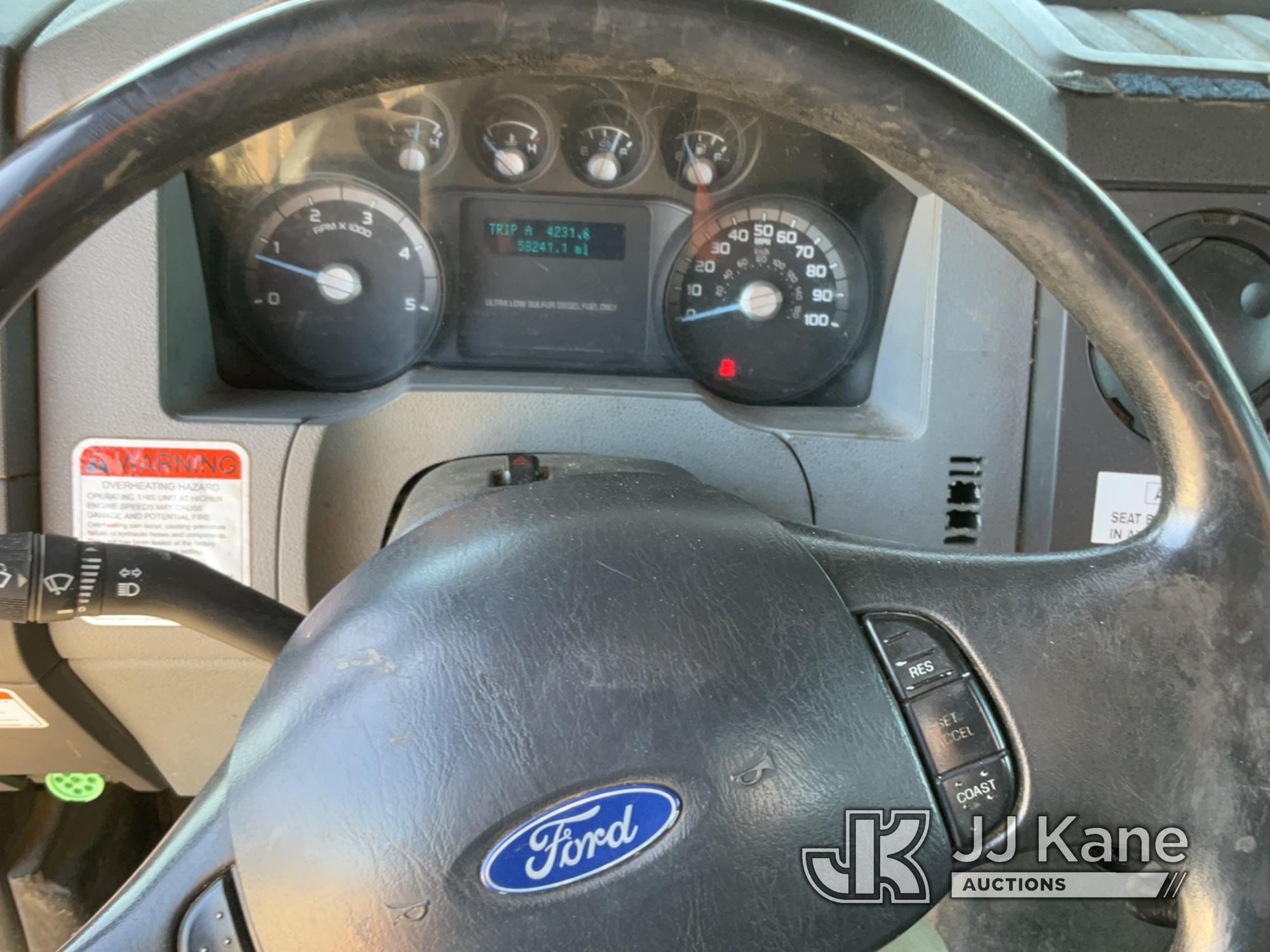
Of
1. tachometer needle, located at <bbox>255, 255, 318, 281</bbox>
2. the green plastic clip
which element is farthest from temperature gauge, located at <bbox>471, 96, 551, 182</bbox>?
the green plastic clip

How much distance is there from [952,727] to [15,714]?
38.3 inches

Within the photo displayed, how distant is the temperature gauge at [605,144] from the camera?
3.77ft

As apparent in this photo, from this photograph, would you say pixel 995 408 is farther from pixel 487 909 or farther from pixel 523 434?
pixel 487 909

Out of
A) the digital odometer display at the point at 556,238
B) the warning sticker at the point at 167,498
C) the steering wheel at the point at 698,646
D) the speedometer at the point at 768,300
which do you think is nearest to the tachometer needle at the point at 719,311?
the speedometer at the point at 768,300

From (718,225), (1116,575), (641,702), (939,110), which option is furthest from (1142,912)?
(718,225)

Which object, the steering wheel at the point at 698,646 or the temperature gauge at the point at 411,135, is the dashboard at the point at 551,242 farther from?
the steering wheel at the point at 698,646

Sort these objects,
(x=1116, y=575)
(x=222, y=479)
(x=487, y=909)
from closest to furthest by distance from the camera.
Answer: (x=487, y=909) < (x=1116, y=575) < (x=222, y=479)

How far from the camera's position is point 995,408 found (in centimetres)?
110

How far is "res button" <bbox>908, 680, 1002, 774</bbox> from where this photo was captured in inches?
22.4

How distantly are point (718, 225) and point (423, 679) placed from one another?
2.63 ft

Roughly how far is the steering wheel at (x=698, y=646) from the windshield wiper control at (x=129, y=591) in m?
0.12

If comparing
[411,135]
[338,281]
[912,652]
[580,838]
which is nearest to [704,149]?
[411,135]

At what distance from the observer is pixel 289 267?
1.17m

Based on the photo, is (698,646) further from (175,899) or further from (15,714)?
(15,714)
